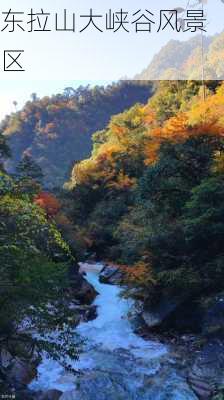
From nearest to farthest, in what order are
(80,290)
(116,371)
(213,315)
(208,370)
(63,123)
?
(208,370), (116,371), (213,315), (80,290), (63,123)

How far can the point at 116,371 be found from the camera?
10609 millimetres

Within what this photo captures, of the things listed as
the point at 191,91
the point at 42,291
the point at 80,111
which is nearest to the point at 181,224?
the point at 42,291

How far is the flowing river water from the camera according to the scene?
946 centimetres

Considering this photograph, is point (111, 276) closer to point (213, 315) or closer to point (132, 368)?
point (213, 315)

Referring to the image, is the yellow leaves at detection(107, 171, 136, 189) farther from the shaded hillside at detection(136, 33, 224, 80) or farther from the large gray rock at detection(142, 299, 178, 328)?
the shaded hillside at detection(136, 33, 224, 80)

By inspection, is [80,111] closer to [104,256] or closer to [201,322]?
[104,256]

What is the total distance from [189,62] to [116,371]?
208 feet

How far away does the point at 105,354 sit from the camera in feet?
38.4

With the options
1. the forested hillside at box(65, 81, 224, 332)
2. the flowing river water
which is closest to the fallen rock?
the forested hillside at box(65, 81, 224, 332)

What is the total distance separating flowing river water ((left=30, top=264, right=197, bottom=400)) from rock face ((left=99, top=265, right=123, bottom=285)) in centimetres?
500

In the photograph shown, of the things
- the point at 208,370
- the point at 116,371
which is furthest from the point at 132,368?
the point at 208,370

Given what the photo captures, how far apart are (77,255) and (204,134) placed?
7964 millimetres

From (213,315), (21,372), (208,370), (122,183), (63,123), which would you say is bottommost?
(208,370)

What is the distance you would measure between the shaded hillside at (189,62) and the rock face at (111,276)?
96.5 ft
